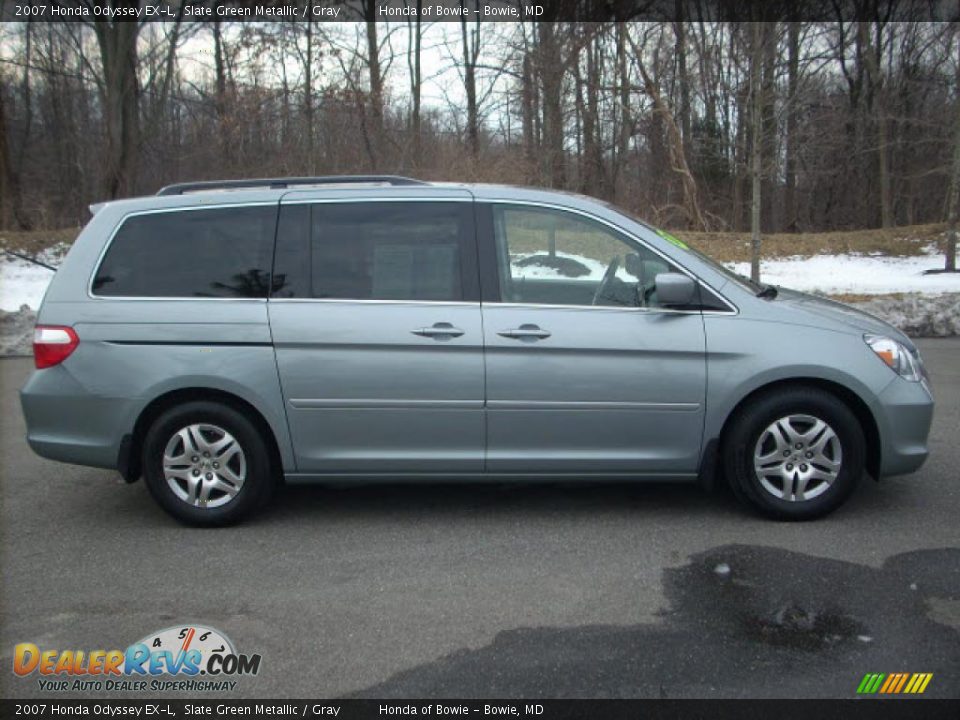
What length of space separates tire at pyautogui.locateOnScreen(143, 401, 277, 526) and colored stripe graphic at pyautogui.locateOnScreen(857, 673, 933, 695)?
10.1ft

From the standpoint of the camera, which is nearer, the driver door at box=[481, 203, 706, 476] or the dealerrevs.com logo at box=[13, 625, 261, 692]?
the dealerrevs.com logo at box=[13, 625, 261, 692]

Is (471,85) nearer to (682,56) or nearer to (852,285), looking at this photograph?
(682,56)

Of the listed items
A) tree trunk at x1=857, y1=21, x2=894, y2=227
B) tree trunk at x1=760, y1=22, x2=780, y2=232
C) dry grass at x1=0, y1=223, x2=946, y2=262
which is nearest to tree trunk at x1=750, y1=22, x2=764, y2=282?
tree trunk at x1=760, y1=22, x2=780, y2=232

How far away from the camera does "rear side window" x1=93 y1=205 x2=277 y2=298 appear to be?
4.62 m

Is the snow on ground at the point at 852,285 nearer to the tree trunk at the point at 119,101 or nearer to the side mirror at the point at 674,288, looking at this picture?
the tree trunk at the point at 119,101

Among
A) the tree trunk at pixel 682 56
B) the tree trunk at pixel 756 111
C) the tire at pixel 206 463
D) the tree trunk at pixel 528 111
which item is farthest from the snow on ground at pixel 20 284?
the tree trunk at pixel 682 56

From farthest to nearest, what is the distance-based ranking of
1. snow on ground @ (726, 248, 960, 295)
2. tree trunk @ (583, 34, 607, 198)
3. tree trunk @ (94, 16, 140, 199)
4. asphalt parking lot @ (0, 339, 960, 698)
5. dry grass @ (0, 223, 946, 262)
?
tree trunk @ (94, 16, 140, 199)
tree trunk @ (583, 34, 607, 198)
dry grass @ (0, 223, 946, 262)
snow on ground @ (726, 248, 960, 295)
asphalt parking lot @ (0, 339, 960, 698)

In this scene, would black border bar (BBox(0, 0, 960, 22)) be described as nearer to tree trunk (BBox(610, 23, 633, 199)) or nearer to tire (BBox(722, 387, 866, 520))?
tree trunk (BBox(610, 23, 633, 199))

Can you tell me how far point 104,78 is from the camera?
2122cm

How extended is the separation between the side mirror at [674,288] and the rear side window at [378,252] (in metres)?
0.99

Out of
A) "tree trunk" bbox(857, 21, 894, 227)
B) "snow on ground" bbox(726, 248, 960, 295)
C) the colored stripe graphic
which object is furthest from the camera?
"tree trunk" bbox(857, 21, 894, 227)

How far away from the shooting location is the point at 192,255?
4660mm

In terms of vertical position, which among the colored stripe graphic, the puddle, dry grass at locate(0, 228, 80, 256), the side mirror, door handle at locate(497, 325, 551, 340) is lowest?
the colored stripe graphic

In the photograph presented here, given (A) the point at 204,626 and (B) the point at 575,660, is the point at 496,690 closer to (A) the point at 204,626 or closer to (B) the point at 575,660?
(B) the point at 575,660
